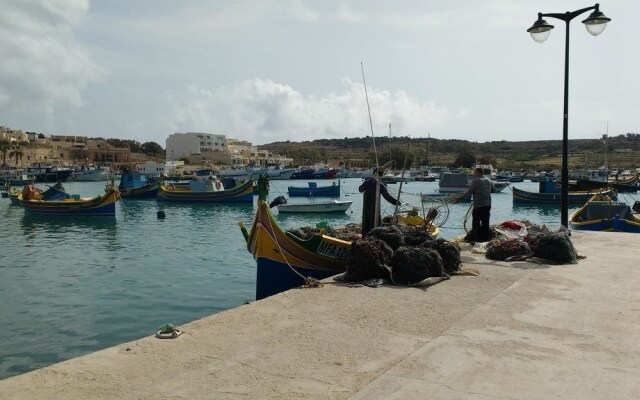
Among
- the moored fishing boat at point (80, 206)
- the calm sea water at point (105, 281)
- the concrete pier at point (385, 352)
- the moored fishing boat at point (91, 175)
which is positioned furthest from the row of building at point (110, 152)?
the concrete pier at point (385, 352)

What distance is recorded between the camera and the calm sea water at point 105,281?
10.6 metres

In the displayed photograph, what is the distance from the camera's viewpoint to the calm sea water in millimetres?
10598

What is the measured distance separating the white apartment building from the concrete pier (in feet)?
535

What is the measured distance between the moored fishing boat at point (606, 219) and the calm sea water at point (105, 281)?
1124 mm

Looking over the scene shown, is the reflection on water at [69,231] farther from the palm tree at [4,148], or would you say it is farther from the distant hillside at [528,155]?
the palm tree at [4,148]

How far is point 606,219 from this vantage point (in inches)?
811

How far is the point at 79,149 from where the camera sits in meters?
161

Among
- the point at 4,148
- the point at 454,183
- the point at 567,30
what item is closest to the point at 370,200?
the point at 567,30

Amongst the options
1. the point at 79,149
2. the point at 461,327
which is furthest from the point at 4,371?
the point at 79,149

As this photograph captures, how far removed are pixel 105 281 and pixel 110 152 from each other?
502ft

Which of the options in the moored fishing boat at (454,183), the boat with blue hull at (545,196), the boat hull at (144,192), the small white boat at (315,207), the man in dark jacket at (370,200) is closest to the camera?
the man in dark jacket at (370,200)

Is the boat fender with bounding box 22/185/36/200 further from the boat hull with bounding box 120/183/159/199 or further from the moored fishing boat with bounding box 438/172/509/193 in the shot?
the moored fishing boat with bounding box 438/172/509/193

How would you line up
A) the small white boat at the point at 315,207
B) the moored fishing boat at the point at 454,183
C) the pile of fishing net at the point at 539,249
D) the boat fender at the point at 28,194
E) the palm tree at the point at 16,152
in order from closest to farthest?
the pile of fishing net at the point at 539,249, the small white boat at the point at 315,207, the boat fender at the point at 28,194, the moored fishing boat at the point at 454,183, the palm tree at the point at 16,152

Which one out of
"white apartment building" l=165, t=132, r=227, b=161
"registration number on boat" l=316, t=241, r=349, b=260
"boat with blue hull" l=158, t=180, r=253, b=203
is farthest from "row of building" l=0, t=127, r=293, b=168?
"registration number on boat" l=316, t=241, r=349, b=260
